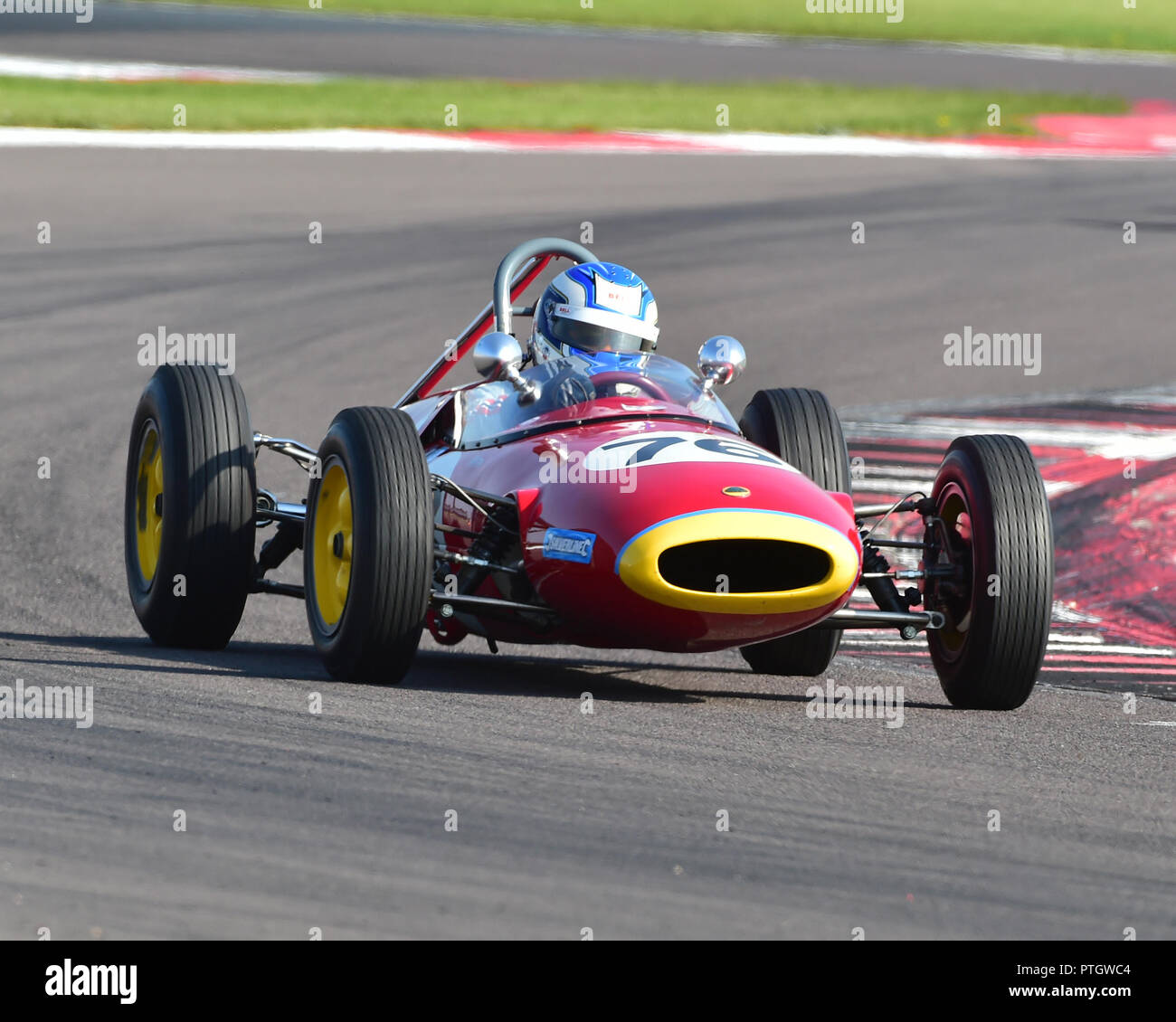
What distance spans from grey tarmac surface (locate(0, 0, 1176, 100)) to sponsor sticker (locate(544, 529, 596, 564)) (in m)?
22.9

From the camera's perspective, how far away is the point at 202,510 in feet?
25.6

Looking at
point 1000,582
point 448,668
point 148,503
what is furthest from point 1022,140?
point 1000,582

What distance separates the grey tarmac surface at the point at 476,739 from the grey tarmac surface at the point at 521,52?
43.0 feet

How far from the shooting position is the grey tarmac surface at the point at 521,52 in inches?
1171

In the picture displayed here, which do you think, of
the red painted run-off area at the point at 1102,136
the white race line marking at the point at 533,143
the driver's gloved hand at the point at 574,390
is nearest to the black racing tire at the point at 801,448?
the driver's gloved hand at the point at 574,390

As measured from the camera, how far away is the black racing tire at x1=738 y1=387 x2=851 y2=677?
8.20 metres

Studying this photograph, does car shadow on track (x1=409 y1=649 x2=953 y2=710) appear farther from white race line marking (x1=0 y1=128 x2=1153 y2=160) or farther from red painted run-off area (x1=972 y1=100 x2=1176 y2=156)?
red painted run-off area (x1=972 y1=100 x2=1176 y2=156)

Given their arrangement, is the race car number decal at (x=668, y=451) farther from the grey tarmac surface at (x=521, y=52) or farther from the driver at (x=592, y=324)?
the grey tarmac surface at (x=521, y=52)

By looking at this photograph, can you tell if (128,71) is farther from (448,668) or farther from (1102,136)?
(448,668)

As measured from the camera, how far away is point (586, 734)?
245 inches

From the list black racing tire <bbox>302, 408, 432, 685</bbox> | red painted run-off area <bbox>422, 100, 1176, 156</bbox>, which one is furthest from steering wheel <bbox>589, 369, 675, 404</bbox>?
red painted run-off area <bbox>422, 100, 1176, 156</bbox>

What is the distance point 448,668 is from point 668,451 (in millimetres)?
1697

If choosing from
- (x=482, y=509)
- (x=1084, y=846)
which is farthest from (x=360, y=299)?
(x=1084, y=846)

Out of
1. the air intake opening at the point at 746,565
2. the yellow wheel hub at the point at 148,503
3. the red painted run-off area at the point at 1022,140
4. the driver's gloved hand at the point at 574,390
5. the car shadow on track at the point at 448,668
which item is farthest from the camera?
the red painted run-off area at the point at 1022,140
